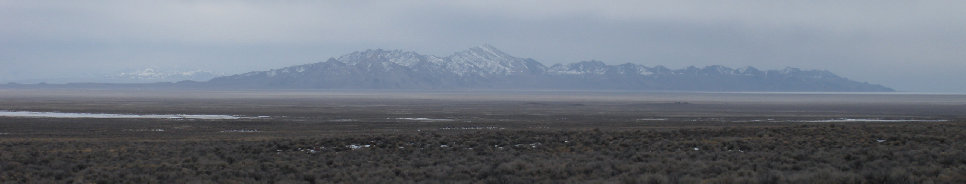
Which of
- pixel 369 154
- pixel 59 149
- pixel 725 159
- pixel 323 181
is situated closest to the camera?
pixel 323 181

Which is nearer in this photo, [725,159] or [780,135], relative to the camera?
[725,159]

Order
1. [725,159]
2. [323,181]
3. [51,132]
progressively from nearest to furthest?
1. [323,181]
2. [725,159]
3. [51,132]

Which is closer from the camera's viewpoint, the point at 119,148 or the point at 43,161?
the point at 43,161

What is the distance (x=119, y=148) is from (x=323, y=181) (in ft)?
40.2

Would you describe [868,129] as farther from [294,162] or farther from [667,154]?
[294,162]

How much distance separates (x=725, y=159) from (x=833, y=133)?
34.0 feet

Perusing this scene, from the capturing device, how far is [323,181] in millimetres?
13086

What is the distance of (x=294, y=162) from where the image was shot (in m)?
17.0

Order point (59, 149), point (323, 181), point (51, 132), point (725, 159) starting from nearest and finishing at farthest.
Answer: point (323, 181) < point (725, 159) < point (59, 149) < point (51, 132)

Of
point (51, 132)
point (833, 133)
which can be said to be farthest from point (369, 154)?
point (51, 132)

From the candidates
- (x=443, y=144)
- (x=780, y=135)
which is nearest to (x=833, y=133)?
(x=780, y=135)

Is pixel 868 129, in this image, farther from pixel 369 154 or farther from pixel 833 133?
pixel 369 154

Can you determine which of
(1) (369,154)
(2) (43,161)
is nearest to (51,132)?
(2) (43,161)

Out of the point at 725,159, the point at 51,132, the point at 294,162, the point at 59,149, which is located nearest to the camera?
the point at 725,159
